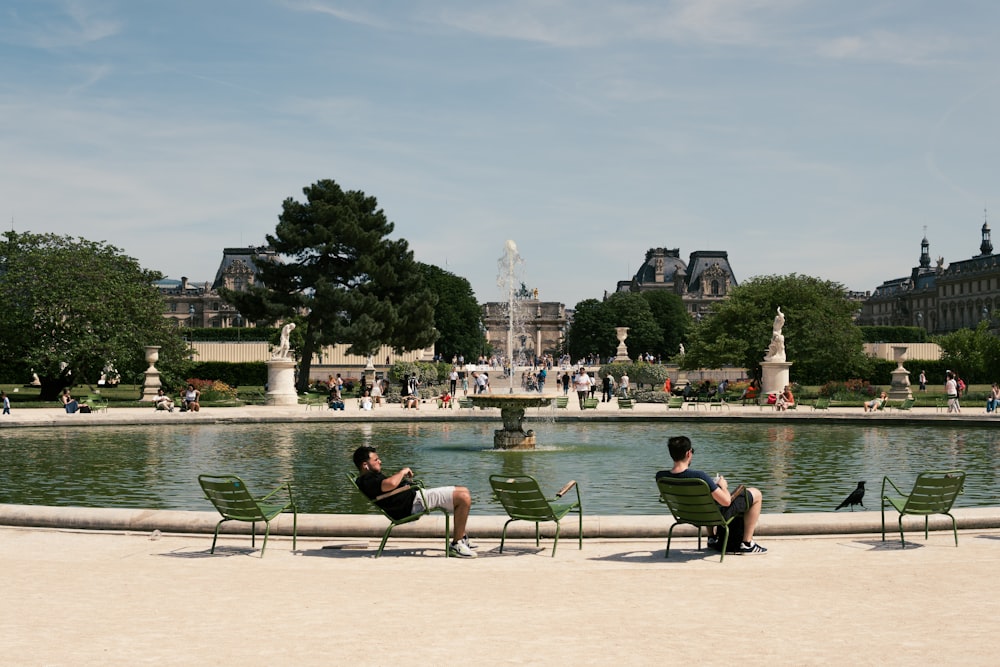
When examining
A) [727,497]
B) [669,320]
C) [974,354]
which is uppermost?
[669,320]

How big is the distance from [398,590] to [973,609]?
13.4 ft

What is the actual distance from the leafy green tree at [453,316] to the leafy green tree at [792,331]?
45.6 meters

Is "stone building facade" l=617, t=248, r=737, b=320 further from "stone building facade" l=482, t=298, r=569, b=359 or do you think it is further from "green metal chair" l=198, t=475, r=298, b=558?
"green metal chair" l=198, t=475, r=298, b=558

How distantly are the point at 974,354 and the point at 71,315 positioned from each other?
43.7 meters

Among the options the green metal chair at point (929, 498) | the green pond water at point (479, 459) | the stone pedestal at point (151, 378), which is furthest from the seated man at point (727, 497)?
the stone pedestal at point (151, 378)

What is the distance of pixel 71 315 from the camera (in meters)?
44.2

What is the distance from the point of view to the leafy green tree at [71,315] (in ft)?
143

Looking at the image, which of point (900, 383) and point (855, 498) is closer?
point (855, 498)

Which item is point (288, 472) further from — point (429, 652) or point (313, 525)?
point (429, 652)

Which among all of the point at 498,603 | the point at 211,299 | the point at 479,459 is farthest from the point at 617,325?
the point at 498,603

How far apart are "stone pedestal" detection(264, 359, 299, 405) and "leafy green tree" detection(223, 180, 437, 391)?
9121 mm

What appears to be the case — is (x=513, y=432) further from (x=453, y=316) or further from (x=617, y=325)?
(x=617, y=325)

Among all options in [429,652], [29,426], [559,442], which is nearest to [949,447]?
[559,442]

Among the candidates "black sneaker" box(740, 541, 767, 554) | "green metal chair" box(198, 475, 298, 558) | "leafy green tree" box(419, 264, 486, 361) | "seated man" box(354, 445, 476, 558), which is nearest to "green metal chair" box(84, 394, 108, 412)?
"green metal chair" box(198, 475, 298, 558)
